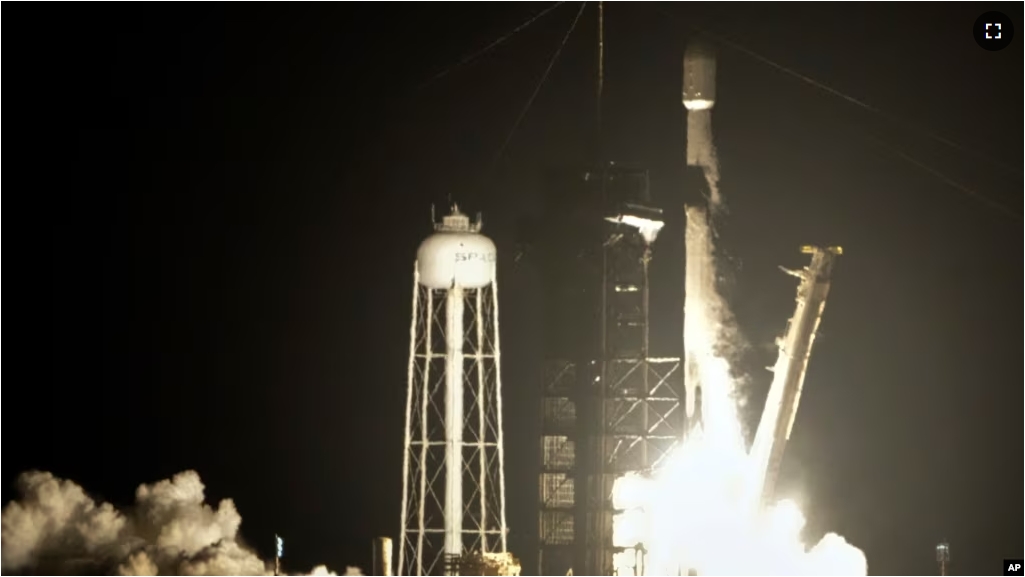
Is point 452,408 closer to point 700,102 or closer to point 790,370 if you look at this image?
point 790,370

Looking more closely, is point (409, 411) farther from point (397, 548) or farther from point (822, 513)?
point (822, 513)

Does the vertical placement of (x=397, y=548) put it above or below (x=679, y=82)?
below

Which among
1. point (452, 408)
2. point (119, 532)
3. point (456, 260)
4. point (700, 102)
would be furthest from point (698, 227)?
point (119, 532)

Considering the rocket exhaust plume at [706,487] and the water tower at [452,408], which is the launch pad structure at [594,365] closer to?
the rocket exhaust plume at [706,487]

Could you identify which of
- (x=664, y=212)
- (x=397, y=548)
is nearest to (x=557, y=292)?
(x=664, y=212)

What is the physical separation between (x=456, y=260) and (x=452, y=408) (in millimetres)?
A: 2092

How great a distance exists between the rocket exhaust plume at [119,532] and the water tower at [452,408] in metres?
1.99

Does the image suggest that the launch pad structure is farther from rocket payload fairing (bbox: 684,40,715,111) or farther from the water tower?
rocket payload fairing (bbox: 684,40,715,111)

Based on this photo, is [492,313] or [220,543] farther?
[492,313]

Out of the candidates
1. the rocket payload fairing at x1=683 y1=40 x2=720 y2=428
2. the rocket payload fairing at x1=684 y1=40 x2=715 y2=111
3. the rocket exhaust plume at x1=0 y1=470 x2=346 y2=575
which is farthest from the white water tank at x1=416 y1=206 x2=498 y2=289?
the rocket exhaust plume at x1=0 y1=470 x2=346 y2=575

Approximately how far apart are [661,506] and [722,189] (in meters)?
4.59

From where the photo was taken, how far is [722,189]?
46812 mm

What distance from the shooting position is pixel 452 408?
45.7m

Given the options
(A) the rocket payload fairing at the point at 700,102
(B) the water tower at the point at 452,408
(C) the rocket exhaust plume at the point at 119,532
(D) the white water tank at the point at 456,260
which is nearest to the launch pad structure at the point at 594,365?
(B) the water tower at the point at 452,408
